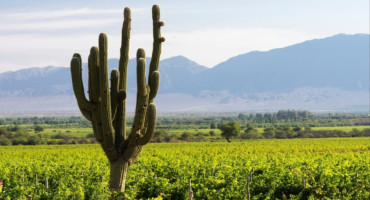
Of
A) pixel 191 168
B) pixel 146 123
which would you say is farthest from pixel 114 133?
pixel 191 168

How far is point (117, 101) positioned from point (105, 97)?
78 cm

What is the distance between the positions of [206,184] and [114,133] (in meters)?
5.34

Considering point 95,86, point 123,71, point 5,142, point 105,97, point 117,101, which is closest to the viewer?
point 105,97

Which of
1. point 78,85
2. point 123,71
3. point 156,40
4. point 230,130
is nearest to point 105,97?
point 78,85


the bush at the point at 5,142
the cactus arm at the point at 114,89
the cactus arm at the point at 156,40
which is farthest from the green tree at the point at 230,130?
the cactus arm at the point at 114,89

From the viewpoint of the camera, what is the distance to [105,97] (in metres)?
13.2

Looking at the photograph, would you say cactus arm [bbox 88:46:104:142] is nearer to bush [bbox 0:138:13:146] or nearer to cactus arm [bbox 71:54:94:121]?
cactus arm [bbox 71:54:94:121]

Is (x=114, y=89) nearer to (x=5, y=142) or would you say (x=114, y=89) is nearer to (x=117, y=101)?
(x=117, y=101)

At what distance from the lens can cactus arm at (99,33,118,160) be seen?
43.4 ft

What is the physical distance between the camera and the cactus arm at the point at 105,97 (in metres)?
13.2

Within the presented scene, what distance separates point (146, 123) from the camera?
46.7 feet

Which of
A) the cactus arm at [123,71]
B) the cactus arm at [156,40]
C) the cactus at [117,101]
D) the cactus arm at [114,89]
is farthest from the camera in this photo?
the cactus arm at [156,40]

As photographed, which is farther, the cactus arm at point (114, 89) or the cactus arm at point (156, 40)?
the cactus arm at point (156, 40)

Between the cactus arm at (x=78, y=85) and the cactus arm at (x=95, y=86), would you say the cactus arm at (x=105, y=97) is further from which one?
the cactus arm at (x=78, y=85)
